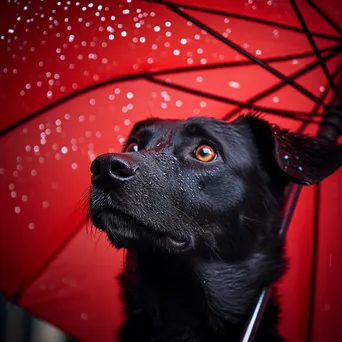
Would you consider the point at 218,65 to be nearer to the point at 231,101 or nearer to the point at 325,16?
the point at 231,101

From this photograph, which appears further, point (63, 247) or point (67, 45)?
point (63, 247)

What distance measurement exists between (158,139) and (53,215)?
0.39 m

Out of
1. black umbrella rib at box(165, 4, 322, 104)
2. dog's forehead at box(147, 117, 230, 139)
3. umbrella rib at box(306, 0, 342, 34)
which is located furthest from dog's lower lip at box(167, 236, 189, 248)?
umbrella rib at box(306, 0, 342, 34)

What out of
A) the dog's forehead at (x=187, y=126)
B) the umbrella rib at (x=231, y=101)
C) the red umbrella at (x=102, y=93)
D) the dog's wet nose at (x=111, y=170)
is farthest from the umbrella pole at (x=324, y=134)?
the dog's wet nose at (x=111, y=170)

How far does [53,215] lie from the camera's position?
1.37 metres

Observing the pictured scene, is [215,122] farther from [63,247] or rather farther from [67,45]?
[63,247]

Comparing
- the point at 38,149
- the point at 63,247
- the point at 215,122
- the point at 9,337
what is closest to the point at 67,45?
the point at 38,149

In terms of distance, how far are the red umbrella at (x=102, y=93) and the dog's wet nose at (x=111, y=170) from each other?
34cm

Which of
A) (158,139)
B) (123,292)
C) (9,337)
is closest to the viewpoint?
(158,139)

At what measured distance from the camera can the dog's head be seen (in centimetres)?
105

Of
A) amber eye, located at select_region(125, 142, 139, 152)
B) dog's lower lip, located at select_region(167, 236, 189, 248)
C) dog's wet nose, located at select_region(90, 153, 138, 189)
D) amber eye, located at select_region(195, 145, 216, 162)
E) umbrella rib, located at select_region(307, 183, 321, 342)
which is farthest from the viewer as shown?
umbrella rib, located at select_region(307, 183, 321, 342)

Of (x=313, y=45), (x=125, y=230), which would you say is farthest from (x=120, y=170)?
(x=313, y=45)

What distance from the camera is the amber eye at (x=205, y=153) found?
1221 millimetres

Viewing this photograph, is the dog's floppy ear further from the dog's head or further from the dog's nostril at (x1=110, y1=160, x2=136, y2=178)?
the dog's nostril at (x1=110, y1=160, x2=136, y2=178)
